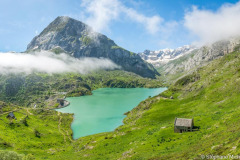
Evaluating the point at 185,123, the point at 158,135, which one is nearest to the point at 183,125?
the point at 185,123

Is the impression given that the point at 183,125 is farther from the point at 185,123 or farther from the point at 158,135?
the point at 158,135

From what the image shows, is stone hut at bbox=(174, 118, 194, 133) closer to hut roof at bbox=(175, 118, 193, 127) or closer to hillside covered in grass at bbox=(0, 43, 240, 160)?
hut roof at bbox=(175, 118, 193, 127)

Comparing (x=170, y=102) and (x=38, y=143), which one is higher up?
(x=170, y=102)

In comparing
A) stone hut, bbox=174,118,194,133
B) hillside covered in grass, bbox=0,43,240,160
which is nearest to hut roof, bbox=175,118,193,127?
stone hut, bbox=174,118,194,133

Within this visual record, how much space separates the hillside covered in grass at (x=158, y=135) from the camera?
42250 mm

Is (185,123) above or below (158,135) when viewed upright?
above

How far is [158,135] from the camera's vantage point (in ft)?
204

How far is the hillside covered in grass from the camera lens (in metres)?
42.2

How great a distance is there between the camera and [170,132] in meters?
63.2

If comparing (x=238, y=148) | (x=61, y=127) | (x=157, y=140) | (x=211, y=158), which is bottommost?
(x=61, y=127)

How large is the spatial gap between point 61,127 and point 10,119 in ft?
131

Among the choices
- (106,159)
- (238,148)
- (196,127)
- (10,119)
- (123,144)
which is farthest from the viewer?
(10,119)

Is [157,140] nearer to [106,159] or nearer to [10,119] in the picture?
[106,159]

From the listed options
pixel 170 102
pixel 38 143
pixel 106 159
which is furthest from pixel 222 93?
pixel 38 143
